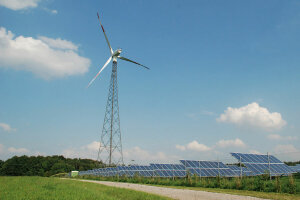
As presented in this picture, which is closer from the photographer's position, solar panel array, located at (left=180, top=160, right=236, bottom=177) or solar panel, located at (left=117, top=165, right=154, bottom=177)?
solar panel array, located at (left=180, top=160, right=236, bottom=177)

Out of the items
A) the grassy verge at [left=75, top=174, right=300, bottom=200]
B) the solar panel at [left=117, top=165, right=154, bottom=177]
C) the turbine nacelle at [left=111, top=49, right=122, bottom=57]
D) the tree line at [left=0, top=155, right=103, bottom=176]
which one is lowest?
the tree line at [left=0, top=155, right=103, bottom=176]

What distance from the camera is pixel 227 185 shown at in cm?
1684

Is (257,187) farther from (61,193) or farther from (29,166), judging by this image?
(29,166)

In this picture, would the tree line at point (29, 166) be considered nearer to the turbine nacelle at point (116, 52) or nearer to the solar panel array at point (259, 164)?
the turbine nacelle at point (116, 52)

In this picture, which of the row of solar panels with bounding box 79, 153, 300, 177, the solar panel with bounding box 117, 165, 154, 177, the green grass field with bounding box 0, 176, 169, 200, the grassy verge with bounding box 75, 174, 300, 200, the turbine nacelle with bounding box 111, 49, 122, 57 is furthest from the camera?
the turbine nacelle with bounding box 111, 49, 122, 57

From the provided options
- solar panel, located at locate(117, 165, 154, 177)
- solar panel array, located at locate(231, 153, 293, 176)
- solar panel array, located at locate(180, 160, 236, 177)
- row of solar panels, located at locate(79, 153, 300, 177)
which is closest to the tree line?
solar panel, located at locate(117, 165, 154, 177)

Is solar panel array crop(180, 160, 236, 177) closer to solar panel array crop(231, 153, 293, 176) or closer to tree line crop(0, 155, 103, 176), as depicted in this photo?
solar panel array crop(231, 153, 293, 176)

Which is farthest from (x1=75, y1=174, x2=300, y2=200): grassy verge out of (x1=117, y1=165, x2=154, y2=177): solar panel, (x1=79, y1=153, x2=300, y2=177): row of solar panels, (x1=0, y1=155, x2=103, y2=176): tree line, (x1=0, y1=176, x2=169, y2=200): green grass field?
(x1=0, y1=155, x2=103, y2=176): tree line

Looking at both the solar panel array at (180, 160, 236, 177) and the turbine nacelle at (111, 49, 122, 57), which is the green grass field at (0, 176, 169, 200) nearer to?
the solar panel array at (180, 160, 236, 177)

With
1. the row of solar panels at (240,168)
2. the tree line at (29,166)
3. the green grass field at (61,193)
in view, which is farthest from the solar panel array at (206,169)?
the tree line at (29,166)

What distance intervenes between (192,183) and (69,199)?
1214cm

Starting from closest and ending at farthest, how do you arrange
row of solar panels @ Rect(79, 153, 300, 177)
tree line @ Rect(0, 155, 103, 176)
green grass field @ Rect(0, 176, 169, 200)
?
green grass field @ Rect(0, 176, 169, 200)
row of solar panels @ Rect(79, 153, 300, 177)
tree line @ Rect(0, 155, 103, 176)

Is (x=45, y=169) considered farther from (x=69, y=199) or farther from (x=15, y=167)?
(x=69, y=199)

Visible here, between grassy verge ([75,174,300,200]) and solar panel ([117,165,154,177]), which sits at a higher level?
grassy verge ([75,174,300,200])
